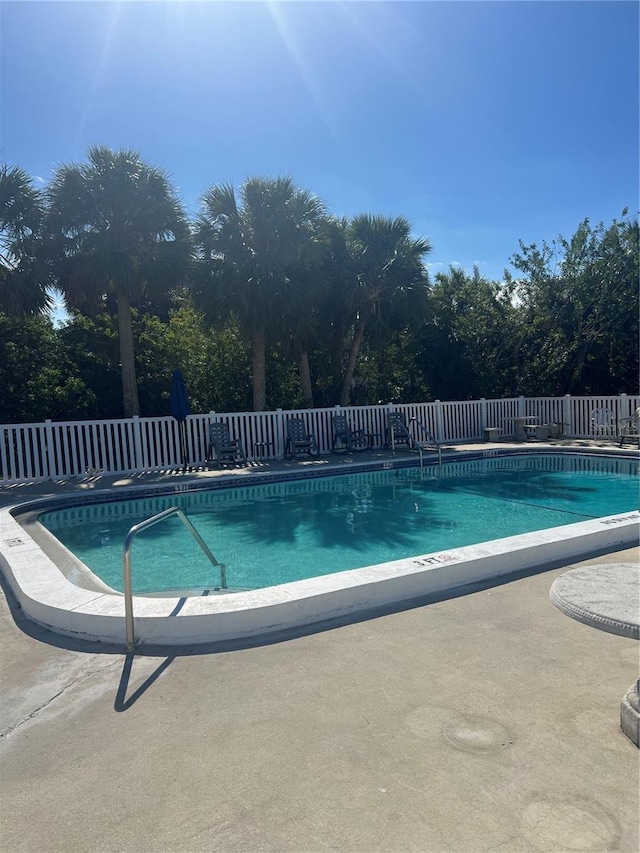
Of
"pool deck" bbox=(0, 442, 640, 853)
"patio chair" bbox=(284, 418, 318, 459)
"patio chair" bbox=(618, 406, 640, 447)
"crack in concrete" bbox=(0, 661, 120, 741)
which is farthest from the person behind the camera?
"patio chair" bbox=(618, 406, 640, 447)

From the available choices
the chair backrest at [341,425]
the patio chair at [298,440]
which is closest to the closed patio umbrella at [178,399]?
the patio chair at [298,440]

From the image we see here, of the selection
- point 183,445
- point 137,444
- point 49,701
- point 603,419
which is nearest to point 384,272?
point 603,419

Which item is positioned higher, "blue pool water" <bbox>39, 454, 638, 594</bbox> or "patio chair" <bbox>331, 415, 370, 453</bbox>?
"patio chair" <bbox>331, 415, 370, 453</bbox>

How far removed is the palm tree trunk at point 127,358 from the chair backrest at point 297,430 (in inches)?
153

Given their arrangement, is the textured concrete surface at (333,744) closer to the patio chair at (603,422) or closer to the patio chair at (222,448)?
the patio chair at (222,448)

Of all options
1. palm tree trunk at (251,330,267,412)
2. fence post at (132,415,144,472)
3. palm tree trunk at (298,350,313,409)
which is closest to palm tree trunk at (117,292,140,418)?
fence post at (132,415,144,472)

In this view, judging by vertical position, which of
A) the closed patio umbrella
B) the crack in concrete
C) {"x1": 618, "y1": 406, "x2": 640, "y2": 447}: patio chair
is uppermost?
the closed patio umbrella

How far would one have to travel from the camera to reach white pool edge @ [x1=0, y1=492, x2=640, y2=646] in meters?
3.76

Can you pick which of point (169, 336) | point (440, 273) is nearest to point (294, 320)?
point (169, 336)

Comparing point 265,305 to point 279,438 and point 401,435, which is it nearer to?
point 279,438

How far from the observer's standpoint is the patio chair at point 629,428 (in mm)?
15086

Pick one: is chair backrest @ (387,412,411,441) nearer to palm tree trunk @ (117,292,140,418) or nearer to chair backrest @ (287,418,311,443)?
chair backrest @ (287,418,311,443)

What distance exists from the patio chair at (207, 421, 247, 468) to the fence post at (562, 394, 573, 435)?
10.3 meters

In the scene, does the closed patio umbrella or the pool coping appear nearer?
the pool coping
